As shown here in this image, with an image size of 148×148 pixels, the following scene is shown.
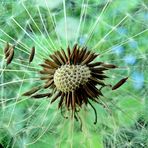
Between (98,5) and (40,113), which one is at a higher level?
(98,5)

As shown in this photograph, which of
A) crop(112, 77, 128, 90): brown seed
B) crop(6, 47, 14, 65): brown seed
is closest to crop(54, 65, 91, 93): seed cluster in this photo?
crop(112, 77, 128, 90): brown seed

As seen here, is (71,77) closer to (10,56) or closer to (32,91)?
(32,91)

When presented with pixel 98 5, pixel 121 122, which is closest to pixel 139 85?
pixel 121 122

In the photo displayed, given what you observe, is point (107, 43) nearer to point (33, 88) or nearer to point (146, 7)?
point (146, 7)

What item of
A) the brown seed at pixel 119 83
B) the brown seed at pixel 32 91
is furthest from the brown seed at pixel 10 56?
the brown seed at pixel 119 83

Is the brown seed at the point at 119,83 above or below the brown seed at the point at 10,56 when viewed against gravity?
below

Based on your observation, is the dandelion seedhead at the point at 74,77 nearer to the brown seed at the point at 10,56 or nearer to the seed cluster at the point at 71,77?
the seed cluster at the point at 71,77

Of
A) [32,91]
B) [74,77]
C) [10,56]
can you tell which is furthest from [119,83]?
[10,56]
